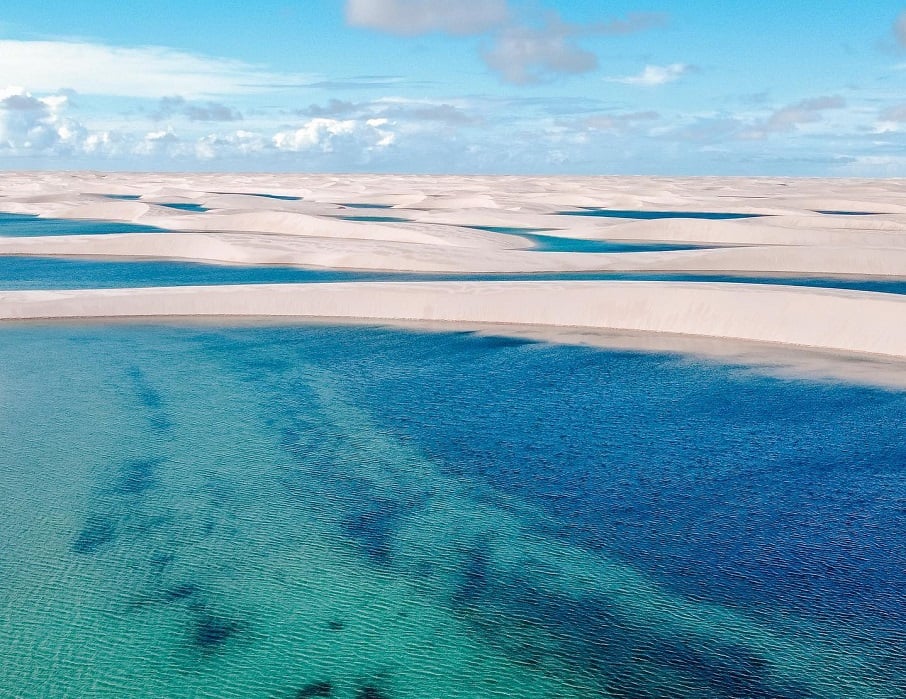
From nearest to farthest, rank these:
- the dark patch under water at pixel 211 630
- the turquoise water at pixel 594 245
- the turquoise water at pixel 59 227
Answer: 1. the dark patch under water at pixel 211 630
2. the turquoise water at pixel 594 245
3. the turquoise water at pixel 59 227

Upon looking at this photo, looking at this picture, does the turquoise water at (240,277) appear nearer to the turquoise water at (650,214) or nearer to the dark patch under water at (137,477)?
the dark patch under water at (137,477)

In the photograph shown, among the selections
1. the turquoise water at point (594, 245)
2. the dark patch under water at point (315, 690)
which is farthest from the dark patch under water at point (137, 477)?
the turquoise water at point (594, 245)

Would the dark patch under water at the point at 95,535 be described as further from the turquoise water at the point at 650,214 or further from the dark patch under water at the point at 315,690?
the turquoise water at the point at 650,214

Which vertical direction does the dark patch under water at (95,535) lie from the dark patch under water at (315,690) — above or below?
below

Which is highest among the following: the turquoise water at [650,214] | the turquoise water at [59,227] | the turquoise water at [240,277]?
the turquoise water at [650,214]

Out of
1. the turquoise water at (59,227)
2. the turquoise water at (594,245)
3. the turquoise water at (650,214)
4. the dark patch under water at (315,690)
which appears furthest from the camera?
the turquoise water at (650,214)

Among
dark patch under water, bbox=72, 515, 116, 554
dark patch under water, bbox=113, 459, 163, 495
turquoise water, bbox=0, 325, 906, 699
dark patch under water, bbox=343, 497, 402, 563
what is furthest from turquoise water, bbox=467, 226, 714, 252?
dark patch under water, bbox=72, 515, 116, 554

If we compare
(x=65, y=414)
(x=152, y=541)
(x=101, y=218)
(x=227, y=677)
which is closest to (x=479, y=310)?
(x=65, y=414)

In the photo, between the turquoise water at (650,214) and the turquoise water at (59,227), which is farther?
the turquoise water at (650,214)
